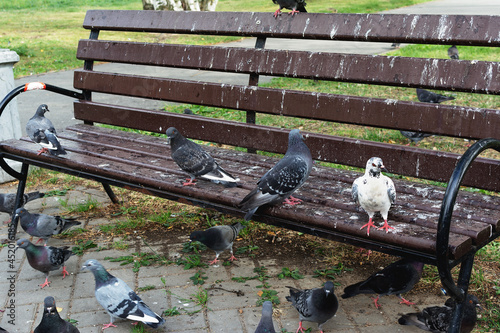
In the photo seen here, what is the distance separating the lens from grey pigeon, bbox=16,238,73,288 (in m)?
3.77

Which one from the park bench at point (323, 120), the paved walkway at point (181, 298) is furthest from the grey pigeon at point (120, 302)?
the park bench at point (323, 120)

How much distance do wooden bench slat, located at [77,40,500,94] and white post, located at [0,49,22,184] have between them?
1011 millimetres

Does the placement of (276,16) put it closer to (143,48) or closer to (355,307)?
(143,48)

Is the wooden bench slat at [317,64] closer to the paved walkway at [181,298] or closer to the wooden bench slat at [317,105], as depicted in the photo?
the wooden bench slat at [317,105]

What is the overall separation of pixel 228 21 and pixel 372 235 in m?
2.41

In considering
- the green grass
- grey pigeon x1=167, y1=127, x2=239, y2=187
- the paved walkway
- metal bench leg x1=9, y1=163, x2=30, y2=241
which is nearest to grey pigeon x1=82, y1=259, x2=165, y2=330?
the paved walkway

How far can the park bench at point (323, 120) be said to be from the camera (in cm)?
279

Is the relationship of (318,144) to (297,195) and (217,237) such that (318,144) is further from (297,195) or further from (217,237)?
(217,237)

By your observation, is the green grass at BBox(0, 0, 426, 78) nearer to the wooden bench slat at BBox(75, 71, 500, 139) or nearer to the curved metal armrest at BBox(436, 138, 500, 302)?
A: the wooden bench slat at BBox(75, 71, 500, 139)

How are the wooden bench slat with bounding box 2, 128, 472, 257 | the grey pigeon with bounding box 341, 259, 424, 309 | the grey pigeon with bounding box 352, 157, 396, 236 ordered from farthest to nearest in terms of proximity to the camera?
1. the grey pigeon with bounding box 341, 259, 424, 309
2. the grey pigeon with bounding box 352, 157, 396, 236
3. the wooden bench slat with bounding box 2, 128, 472, 257

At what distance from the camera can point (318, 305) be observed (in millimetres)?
3098

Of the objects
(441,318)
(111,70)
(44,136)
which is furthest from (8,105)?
(111,70)

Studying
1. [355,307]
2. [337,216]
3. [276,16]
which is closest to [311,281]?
A: [355,307]

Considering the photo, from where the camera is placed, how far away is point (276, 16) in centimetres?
419
